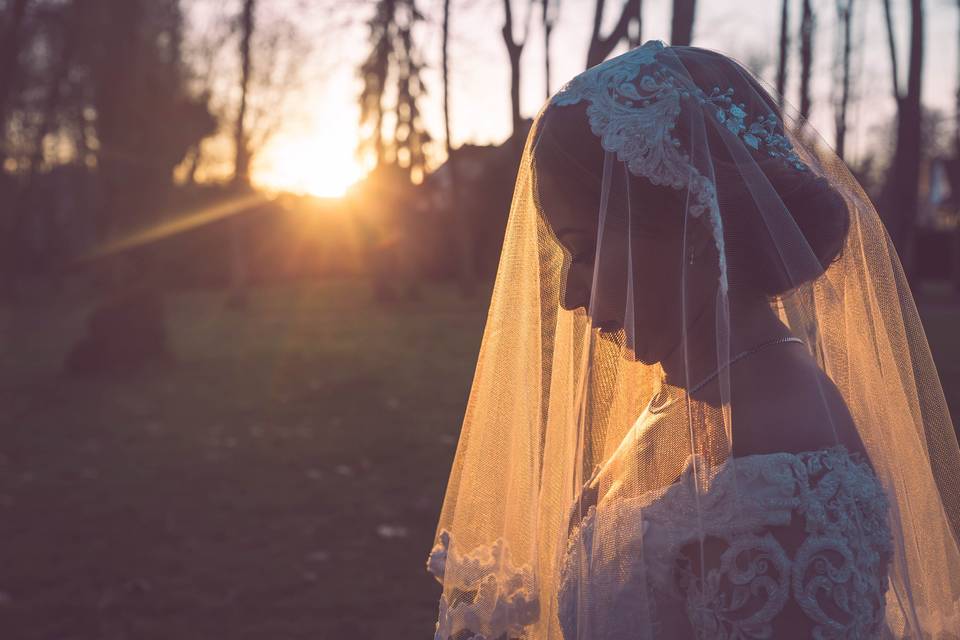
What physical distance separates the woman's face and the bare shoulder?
211 millimetres

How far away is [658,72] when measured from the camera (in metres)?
1.71

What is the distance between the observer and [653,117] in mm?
1678

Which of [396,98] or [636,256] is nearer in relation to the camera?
[636,256]

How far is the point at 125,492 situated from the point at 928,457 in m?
6.15

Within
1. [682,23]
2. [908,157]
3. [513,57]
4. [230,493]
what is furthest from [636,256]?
[908,157]

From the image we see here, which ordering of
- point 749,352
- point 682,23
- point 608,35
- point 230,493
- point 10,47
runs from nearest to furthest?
point 749,352 < point 682,23 < point 608,35 < point 230,493 < point 10,47

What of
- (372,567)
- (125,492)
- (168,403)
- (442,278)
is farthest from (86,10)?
(442,278)

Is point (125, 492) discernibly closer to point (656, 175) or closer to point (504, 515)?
point (504, 515)

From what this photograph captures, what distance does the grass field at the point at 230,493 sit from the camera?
457 cm

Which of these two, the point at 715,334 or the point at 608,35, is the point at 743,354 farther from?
the point at 608,35

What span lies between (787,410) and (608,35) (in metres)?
2.66

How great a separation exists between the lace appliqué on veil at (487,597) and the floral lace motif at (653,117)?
34.3 inches

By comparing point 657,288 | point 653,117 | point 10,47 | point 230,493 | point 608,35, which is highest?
point 10,47

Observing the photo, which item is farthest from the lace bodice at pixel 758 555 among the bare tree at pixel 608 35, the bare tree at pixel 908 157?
the bare tree at pixel 908 157
